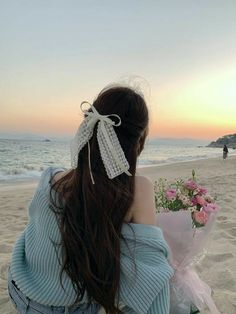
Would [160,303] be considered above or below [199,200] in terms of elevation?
below

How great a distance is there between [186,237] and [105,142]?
0.91m

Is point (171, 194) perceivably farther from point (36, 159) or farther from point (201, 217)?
point (36, 159)

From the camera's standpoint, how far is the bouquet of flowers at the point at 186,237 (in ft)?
8.05

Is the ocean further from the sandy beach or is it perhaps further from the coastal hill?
the coastal hill

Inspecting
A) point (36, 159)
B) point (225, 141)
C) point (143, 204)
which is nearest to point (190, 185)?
point (143, 204)

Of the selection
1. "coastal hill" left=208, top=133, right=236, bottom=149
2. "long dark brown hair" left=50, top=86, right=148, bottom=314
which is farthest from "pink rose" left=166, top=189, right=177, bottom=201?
"coastal hill" left=208, top=133, right=236, bottom=149

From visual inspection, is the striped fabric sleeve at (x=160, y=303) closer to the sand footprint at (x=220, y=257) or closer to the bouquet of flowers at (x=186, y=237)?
the bouquet of flowers at (x=186, y=237)

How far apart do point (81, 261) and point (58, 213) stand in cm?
27

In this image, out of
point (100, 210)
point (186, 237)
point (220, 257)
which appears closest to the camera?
point (100, 210)

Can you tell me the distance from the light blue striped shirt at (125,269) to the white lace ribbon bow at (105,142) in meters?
0.30

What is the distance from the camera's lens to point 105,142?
197 cm

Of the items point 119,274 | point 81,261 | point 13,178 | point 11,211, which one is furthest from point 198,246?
point 13,178

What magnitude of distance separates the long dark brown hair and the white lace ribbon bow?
37 mm

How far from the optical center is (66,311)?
2082 millimetres
